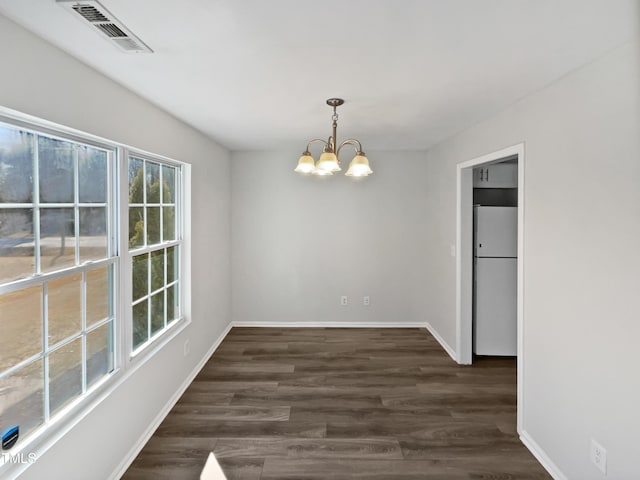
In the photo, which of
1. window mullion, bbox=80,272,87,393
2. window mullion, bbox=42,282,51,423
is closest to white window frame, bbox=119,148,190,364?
window mullion, bbox=80,272,87,393

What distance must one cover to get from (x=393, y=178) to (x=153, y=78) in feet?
11.9

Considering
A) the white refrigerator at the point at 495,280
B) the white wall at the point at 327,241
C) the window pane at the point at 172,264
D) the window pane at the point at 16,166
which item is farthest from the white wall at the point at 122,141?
the white refrigerator at the point at 495,280

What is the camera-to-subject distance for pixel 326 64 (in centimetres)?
209

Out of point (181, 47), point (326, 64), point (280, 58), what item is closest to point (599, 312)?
point (326, 64)

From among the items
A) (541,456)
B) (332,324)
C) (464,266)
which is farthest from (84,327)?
(332,324)

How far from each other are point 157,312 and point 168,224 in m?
0.79

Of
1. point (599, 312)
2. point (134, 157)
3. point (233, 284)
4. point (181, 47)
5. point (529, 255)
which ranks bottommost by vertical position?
point (233, 284)

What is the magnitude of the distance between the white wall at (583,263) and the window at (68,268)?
2789mm

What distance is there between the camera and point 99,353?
7.82 feet

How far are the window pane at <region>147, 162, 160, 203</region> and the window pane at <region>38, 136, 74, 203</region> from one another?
97 cm

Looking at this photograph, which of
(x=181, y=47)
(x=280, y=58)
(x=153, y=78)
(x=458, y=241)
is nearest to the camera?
(x=181, y=47)

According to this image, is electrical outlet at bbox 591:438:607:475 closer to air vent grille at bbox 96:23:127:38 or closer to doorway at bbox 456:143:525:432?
doorway at bbox 456:143:525:432

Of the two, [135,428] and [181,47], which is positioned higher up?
[181,47]

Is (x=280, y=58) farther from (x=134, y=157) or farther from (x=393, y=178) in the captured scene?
(x=393, y=178)
